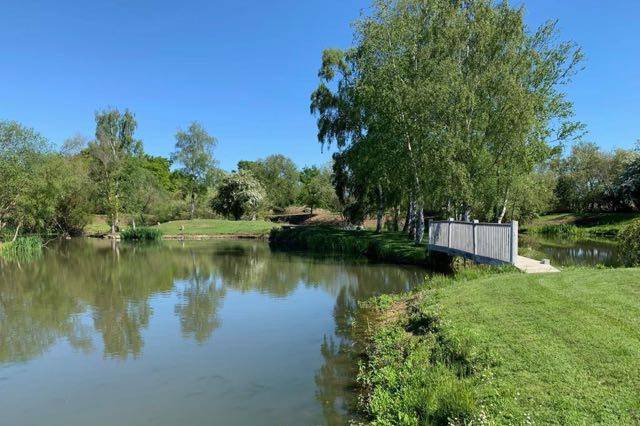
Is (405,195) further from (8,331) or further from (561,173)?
(561,173)

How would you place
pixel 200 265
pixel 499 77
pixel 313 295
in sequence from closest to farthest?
pixel 313 295, pixel 499 77, pixel 200 265

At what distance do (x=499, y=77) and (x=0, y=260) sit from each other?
108ft

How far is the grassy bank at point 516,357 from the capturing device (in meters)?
5.14

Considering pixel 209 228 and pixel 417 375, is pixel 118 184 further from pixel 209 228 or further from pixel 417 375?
pixel 417 375

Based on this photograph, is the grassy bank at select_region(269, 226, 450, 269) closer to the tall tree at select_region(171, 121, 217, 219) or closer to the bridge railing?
the bridge railing

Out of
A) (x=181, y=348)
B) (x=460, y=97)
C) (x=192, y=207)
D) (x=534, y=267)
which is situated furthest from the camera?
(x=192, y=207)

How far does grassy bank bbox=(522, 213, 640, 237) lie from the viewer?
49.0 metres

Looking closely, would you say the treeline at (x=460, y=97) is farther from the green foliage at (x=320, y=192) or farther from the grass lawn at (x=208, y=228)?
the green foliage at (x=320, y=192)

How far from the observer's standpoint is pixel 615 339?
6.27 meters

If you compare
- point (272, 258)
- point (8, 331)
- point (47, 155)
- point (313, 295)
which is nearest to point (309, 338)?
point (313, 295)

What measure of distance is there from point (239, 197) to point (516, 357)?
203ft

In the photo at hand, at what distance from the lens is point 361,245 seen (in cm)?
Result: 3222

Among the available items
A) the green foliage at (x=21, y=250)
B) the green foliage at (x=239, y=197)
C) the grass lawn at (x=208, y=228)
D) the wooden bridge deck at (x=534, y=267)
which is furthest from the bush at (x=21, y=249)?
the wooden bridge deck at (x=534, y=267)

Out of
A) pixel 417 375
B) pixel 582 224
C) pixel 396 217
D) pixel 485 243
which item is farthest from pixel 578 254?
pixel 582 224
